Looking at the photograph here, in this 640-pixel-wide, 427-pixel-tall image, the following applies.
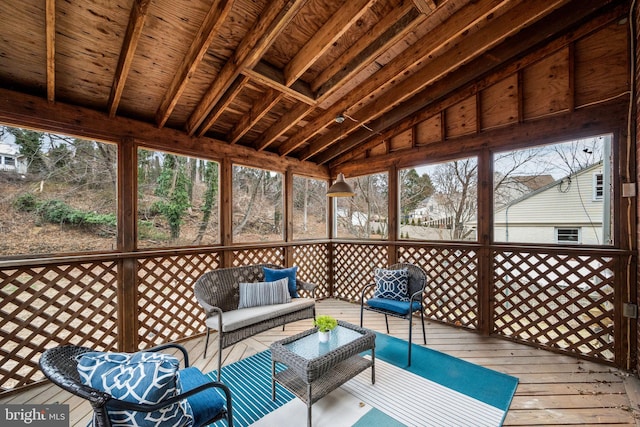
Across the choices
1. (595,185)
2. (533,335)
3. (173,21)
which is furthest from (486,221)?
(173,21)

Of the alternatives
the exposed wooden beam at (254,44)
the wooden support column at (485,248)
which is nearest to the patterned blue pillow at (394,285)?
the wooden support column at (485,248)

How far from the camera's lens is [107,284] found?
113 inches

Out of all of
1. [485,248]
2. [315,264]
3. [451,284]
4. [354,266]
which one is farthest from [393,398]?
[315,264]

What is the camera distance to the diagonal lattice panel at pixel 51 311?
2365 millimetres

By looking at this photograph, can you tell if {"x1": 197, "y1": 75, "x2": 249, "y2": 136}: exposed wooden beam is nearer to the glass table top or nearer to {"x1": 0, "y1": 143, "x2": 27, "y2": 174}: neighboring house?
{"x1": 0, "y1": 143, "x2": 27, "y2": 174}: neighboring house

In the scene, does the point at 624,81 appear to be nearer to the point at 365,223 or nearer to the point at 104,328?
the point at 365,223

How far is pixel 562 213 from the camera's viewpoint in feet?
10.4

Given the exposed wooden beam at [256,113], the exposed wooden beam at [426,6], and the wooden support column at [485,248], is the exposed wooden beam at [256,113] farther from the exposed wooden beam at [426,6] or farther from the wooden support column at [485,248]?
the wooden support column at [485,248]

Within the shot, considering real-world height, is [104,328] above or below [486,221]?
below

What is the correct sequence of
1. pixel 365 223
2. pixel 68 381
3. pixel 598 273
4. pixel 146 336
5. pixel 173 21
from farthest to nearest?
1. pixel 365 223
2. pixel 146 336
3. pixel 598 273
4. pixel 173 21
5. pixel 68 381

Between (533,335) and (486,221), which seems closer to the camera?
(533,335)

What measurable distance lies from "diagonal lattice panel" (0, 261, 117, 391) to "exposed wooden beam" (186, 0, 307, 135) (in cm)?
216

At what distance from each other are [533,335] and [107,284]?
4951 millimetres

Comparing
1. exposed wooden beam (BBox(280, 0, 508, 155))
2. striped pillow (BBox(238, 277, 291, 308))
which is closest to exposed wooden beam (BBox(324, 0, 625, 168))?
exposed wooden beam (BBox(280, 0, 508, 155))
